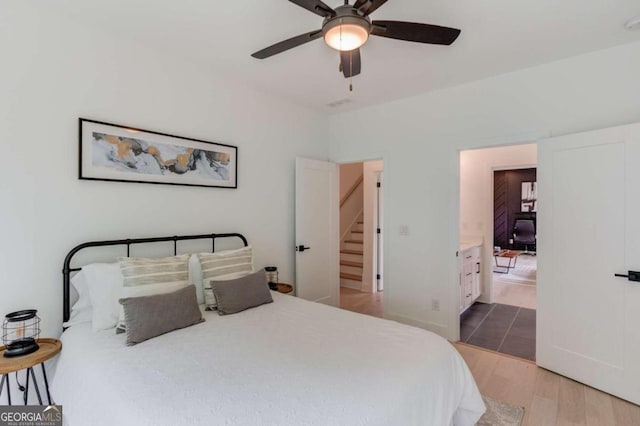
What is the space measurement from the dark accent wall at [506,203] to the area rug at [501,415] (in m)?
7.58

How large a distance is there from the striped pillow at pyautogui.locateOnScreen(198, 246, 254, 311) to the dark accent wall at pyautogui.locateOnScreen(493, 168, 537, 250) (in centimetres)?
825

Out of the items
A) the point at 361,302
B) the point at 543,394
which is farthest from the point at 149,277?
the point at 361,302

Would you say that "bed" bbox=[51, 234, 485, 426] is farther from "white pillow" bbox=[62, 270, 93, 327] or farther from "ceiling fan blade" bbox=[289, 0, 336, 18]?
"ceiling fan blade" bbox=[289, 0, 336, 18]

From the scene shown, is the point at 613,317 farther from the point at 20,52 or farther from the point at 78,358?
the point at 20,52

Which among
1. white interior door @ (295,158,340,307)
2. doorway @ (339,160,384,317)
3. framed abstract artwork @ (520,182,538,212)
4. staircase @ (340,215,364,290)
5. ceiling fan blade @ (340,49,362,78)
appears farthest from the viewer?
framed abstract artwork @ (520,182,538,212)

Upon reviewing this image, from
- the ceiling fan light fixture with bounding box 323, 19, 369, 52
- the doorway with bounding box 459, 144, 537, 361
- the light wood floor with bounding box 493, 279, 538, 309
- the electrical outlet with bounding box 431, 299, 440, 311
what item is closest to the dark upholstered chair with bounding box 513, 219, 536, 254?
the doorway with bounding box 459, 144, 537, 361

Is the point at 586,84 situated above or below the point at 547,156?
above

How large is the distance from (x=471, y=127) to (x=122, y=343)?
11.8 ft

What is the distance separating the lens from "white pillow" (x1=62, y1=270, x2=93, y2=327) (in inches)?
85.8

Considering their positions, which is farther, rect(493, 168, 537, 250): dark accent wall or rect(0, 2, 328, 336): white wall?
rect(493, 168, 537, 250): dark accent wall

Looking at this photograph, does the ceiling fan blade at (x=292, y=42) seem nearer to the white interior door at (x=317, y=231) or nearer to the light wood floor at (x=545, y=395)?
the white interior door at (x=317, y=231)

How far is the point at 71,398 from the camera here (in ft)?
5.47

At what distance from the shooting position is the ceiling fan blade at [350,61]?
199 cm

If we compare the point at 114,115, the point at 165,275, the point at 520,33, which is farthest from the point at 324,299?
the point at 520,33
